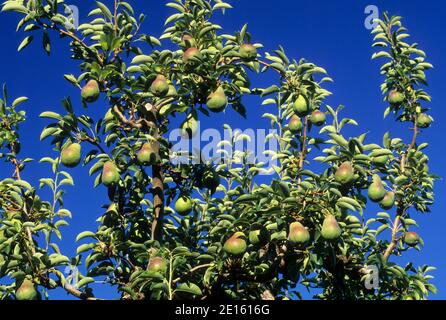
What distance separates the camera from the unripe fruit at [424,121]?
8.57m

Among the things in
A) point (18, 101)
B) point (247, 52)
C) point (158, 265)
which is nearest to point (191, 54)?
point (247, 52)

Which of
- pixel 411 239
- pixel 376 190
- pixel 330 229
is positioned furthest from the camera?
pixel 411 239

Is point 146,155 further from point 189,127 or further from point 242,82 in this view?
point 242,82

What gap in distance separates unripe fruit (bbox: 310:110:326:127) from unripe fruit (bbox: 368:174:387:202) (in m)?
0.88

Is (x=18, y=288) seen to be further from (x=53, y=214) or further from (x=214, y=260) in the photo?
(x=214, y=260)

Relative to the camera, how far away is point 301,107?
6.59 metres

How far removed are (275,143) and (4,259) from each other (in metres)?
3.29

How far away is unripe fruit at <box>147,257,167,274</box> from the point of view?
6059 millimetres

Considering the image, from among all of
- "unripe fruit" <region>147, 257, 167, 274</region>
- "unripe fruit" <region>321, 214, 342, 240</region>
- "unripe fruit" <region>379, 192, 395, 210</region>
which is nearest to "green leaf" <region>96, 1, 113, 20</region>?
"unripe fruit" <region>147, 257, 167, 274</region>

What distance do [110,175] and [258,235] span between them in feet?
5.08

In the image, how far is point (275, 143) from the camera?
26.3ft

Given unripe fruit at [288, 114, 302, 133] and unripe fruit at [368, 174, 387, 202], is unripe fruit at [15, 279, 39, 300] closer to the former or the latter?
unripe fruit at [288, 114, 302, 133]
